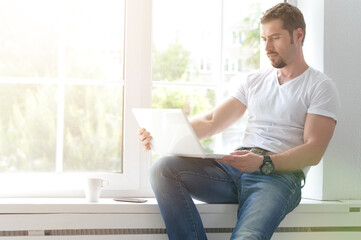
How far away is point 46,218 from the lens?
7.25 feet

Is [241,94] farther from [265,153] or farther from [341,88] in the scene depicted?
[341,88]

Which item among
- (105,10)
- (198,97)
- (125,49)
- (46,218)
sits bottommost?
(46,218)

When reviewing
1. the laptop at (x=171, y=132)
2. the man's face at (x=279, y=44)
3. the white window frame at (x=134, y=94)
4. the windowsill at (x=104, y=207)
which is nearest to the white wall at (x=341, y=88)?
the windowsill at (x=104, y=207)

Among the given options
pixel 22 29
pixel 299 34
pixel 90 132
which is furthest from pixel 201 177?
pixel 90 132

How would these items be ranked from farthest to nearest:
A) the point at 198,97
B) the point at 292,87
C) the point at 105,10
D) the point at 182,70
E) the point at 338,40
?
1. the point at 182,70
2. the point at 198,97
3. the point at 105,10
4. the point at 338,40
5. the point at 292,87

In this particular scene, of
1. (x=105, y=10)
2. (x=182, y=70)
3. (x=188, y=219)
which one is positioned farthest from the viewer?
(x=182, y=70)

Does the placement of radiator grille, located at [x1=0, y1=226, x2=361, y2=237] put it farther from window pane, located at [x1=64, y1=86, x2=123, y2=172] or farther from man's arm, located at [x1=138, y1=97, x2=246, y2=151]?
window pane, located at [x1=64, y1=86, x2=123, y2=172]

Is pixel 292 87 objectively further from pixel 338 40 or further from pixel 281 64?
pixel 338 40

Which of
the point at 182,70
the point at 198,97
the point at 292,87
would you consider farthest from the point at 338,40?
the point at 182,70

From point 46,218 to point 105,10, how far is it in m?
1.18

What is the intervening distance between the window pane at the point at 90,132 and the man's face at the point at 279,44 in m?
0.92

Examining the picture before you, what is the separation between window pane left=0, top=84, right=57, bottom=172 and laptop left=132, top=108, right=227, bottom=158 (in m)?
0.75

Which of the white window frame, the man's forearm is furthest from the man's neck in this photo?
the white window frame

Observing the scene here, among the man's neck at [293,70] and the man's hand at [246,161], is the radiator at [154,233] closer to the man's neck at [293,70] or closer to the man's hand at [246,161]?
the man's hand at [246,161]
